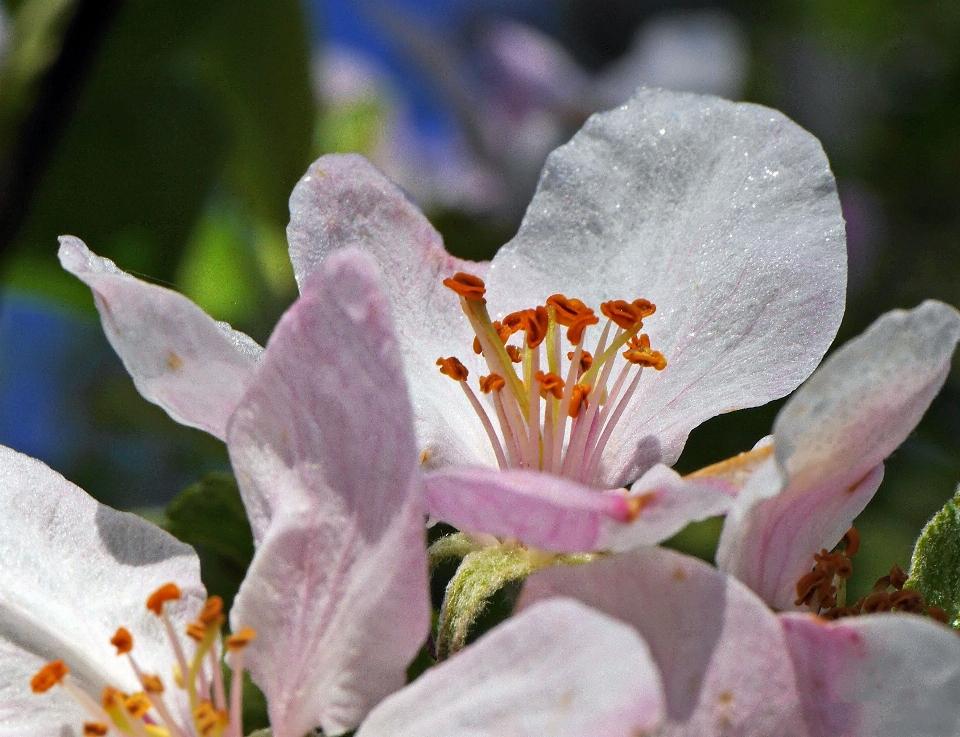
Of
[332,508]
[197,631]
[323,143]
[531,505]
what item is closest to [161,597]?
[197,631]

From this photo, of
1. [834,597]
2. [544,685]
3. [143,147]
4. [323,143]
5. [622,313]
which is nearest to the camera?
[544,685]

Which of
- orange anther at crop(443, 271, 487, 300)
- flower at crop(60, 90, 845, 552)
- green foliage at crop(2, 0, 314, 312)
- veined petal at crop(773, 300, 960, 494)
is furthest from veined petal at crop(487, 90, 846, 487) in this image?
green foliage at crop(2, 0, 314, 312)

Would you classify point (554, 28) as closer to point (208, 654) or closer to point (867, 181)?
point (867, 181)

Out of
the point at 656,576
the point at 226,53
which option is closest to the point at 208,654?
the point at 656,576

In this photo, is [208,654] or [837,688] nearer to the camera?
[837,688]

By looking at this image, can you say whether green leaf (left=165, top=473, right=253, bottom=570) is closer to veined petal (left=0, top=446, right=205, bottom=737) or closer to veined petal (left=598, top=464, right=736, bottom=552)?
veined petal (left=0, top=446, right=205, bottom=737)

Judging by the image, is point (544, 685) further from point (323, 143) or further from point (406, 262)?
point (323, 143)

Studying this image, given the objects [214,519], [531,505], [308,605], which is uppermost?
[531,505]
